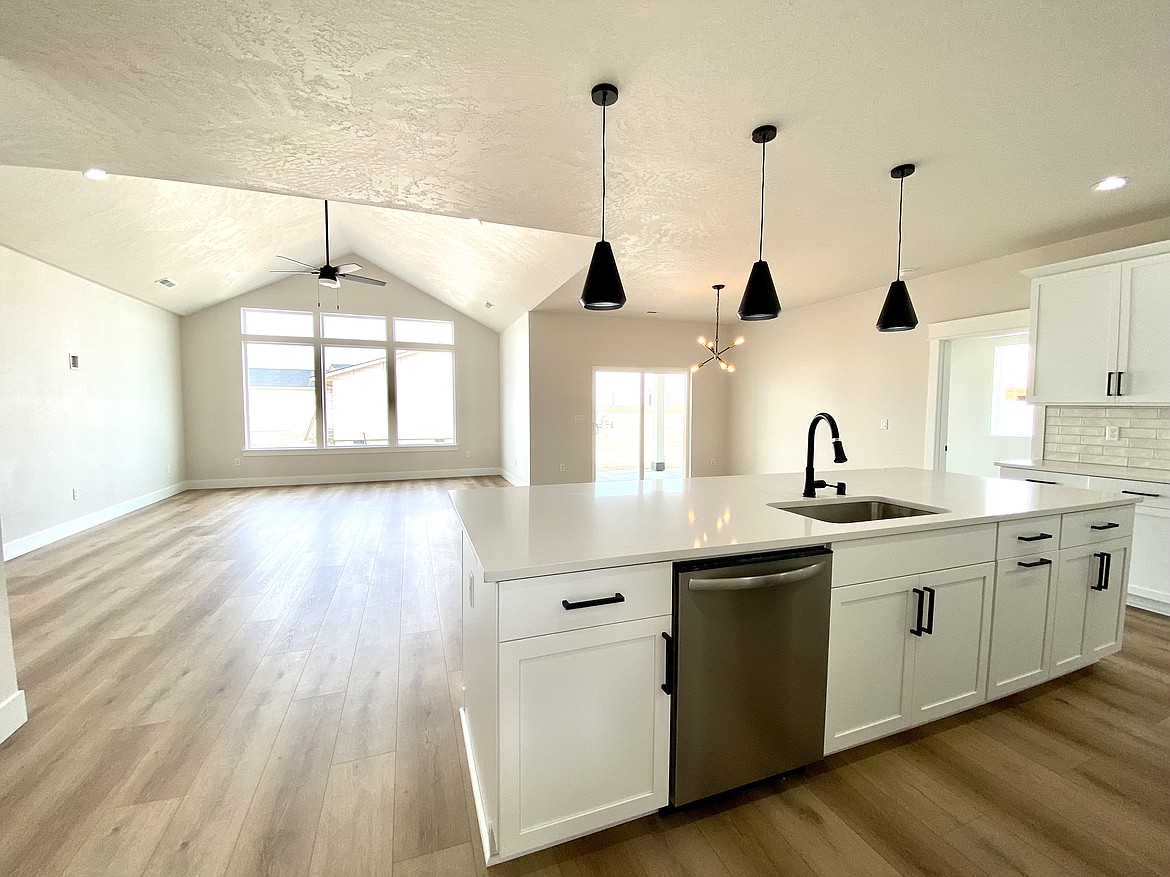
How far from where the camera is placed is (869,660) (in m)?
1.75

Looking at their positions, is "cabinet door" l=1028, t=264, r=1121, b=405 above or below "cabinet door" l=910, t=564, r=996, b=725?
above

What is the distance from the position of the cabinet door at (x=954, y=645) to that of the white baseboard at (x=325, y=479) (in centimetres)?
765

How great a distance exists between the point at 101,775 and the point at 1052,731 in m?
3.61

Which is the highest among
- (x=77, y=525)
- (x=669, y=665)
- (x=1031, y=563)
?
(x=1031, y=563)

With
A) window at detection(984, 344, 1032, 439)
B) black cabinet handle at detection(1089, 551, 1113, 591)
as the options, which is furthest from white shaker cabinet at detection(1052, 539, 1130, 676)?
window at detection(984, 344, 1032, 439)

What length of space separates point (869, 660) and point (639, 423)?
19.1 feet

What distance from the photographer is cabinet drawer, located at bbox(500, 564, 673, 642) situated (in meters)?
1.25

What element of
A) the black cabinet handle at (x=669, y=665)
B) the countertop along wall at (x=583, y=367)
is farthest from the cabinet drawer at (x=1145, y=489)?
the countertop along wall at (x=583, y=367)

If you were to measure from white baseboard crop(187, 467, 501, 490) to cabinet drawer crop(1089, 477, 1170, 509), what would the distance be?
7.74 metres

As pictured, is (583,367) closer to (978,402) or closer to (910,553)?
(978,402)

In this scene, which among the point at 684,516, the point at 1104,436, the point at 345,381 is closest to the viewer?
the point at 684,516

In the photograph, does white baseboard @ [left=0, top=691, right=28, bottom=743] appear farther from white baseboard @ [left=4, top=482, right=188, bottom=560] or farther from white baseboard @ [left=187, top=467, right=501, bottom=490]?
white baseboard @ [left=187, top=467, right=501, bottom=490]

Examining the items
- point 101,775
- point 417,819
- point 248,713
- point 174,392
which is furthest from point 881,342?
point 174,392

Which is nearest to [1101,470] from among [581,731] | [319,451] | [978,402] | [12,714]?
[978,402]
